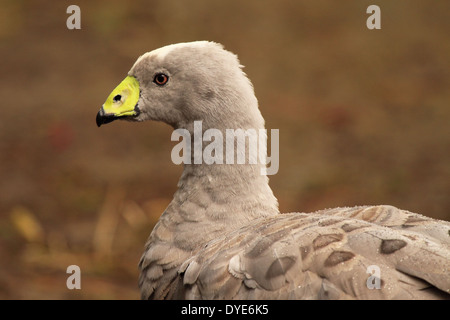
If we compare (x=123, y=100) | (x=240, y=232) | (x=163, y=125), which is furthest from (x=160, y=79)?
(x=163, y=125)

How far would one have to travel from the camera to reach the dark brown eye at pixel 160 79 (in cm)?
332

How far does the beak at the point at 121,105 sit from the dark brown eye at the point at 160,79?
0.36 ft

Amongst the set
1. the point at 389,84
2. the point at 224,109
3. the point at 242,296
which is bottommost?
the point at 242,296

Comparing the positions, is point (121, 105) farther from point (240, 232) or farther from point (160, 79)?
point (240, 232)

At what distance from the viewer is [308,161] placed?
7.01 metres

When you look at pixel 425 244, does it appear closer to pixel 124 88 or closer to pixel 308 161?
pixel 124 88

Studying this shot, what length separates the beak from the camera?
10.9 feet

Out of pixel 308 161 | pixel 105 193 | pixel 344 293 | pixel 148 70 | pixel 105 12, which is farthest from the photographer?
pixel 105 12

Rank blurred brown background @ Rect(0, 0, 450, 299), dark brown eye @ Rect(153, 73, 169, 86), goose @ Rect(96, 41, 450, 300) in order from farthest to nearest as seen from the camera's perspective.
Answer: blurred brown background @ Rect(0, 0, 450, 299) → dark brown eye @ Rect(153, 73, 169, 86) → goose @ Rect(96, 41, 450, 300)

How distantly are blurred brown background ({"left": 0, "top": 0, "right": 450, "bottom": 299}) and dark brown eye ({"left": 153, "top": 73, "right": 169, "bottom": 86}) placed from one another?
2.27 meters

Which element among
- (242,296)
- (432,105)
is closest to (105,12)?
(432,105)

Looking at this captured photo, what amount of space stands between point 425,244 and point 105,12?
7.74 m

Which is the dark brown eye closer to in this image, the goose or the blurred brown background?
the goose

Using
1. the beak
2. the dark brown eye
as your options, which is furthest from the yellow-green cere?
the dark brown eye
